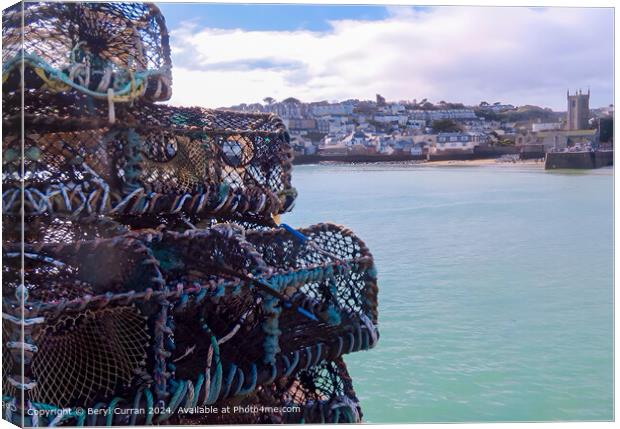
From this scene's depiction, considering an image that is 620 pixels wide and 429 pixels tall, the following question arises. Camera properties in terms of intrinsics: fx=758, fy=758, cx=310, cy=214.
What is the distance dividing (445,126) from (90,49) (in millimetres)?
1744

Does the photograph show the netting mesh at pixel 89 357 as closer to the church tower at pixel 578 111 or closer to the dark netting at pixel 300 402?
the dark netting at pixel 300 402

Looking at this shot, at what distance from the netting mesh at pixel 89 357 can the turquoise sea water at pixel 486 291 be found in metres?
1.23

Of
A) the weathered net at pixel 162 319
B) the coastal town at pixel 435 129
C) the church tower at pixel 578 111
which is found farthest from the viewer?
the coastal town at pixel 435 129

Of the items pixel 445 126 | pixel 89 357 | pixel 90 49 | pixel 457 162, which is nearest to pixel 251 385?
pixel 89 357

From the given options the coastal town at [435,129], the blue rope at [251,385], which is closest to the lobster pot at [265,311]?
the blue rope at [251,385]

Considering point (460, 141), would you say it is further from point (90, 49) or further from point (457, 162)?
point (90, 49)

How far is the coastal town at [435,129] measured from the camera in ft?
11.1

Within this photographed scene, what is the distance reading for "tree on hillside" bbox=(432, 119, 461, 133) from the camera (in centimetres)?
366

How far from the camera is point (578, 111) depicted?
3.38m

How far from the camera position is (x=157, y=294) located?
2295 millimetres

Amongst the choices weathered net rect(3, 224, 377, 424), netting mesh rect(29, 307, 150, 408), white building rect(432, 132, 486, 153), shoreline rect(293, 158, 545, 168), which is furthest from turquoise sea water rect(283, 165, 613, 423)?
netting mesh rect(29, 307, 150, 408)

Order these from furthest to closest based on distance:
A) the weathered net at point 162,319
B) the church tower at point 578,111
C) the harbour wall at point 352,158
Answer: the harbour wall at point 352,158, the church tower at point 578,111, the weathered net at point 162,319

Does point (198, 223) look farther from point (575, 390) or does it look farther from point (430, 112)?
point (575, 390)

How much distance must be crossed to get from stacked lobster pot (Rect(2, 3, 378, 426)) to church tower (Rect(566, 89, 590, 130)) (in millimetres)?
1160
